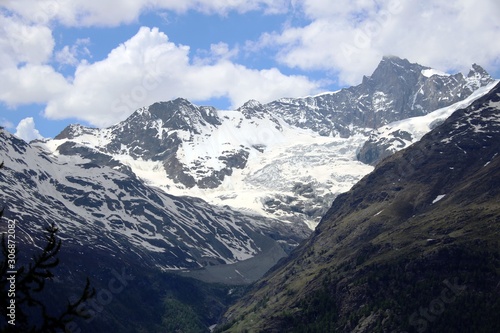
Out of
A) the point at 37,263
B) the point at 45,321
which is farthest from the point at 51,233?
the point at 45,321

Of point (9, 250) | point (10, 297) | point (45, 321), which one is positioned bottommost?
point (45, 321)

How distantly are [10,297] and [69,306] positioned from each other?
398 cm

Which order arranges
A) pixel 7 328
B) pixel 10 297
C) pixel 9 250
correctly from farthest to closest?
1. pixel 9 250
2. pixel 10 297
3. pixel 7 328

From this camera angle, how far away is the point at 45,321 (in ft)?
124

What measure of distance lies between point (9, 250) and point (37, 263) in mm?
5099

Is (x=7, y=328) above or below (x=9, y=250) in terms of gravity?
below

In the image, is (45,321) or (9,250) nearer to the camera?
(45,321)

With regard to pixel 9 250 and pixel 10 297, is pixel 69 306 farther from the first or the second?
pixel 9 250

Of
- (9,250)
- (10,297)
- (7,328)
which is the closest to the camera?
(7,328)

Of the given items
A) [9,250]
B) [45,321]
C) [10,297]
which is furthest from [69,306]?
[9,250]

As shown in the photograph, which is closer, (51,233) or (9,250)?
(51,233)

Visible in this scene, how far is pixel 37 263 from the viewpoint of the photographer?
38844 mm

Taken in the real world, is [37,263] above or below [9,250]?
below

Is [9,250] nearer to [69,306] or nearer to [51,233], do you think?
[51,233]
